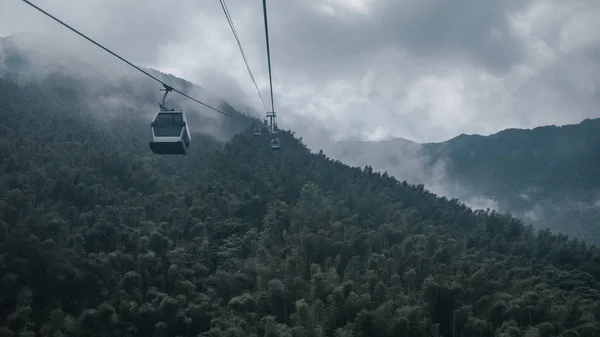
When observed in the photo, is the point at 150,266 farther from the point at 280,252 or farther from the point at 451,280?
the point at 451,280

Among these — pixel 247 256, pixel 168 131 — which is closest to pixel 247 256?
pixel 247 256

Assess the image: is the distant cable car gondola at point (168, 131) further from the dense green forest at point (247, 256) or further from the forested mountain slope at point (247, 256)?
the forested mountain slope at point (247, 256)

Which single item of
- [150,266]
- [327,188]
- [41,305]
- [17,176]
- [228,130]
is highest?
[228,130]

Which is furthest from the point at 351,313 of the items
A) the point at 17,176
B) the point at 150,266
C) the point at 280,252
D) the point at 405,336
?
the point at 17,176

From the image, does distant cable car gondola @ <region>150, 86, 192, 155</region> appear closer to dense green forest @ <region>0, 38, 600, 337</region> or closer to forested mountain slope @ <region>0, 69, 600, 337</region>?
dense green forest @ <region>0, 38, 600, 337</region>

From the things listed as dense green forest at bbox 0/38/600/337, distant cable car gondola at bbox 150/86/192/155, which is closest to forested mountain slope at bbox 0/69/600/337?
dense green forest at bbox 0/38/600/337

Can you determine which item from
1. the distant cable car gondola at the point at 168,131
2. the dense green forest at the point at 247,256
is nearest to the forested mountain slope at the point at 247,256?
the dense green forest at the point at 247,256

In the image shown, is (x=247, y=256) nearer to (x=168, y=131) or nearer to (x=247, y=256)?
(x=247, y=256)
